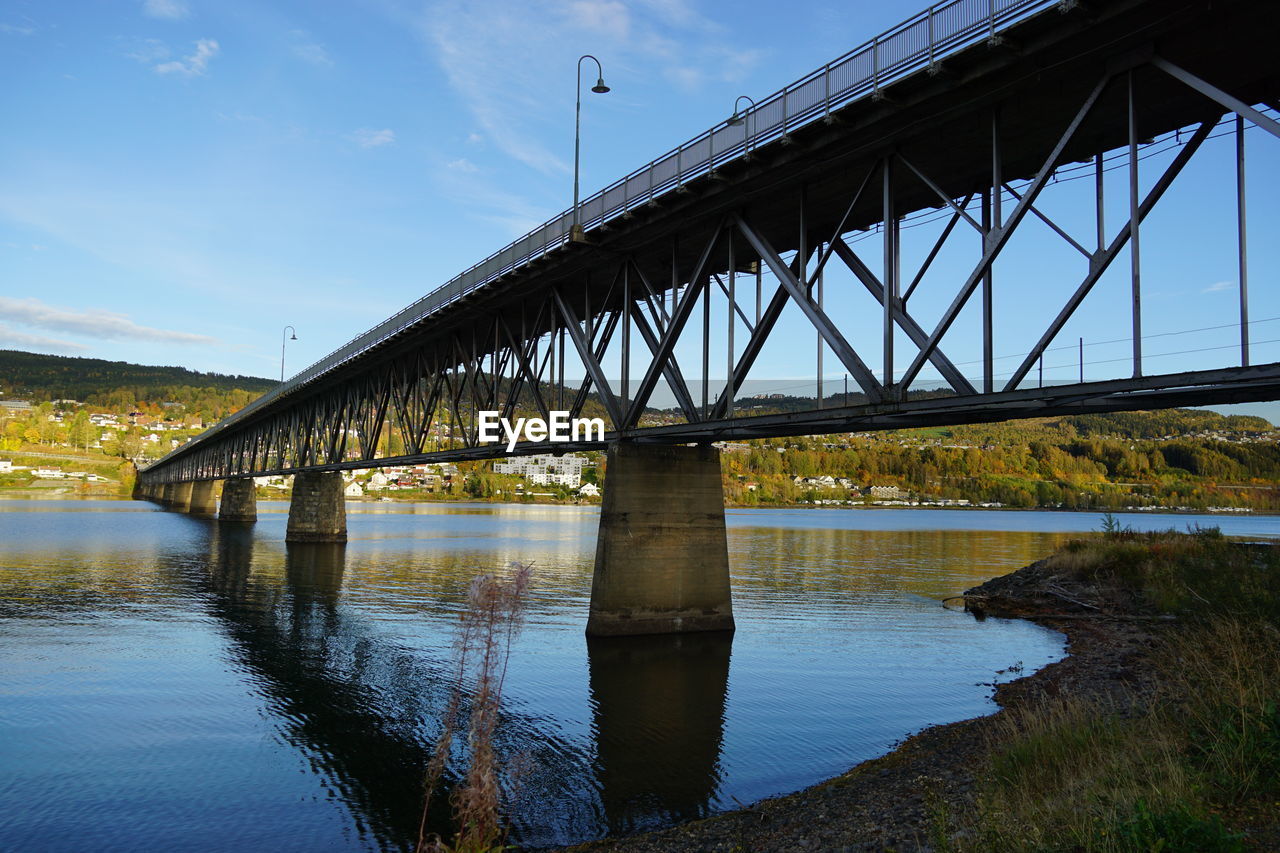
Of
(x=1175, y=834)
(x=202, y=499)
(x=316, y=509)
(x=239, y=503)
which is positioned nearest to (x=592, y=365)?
(x=1175, y=834)

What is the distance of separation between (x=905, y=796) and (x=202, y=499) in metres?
140

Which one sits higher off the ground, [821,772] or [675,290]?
[675,290]

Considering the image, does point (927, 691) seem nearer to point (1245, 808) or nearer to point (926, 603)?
point (1245, 808)

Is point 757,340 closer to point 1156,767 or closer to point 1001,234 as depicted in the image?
point 1001,234

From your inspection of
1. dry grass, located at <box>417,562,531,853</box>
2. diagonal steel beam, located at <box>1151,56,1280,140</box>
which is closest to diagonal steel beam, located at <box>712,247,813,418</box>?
diagonal steel beam, located at <box>1151,56,1280,140</box>

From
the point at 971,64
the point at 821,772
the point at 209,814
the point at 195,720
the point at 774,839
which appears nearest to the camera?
the point at 774,839

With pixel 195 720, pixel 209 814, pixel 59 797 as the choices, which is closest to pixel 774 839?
pixel 209 814

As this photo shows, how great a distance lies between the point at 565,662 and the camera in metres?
26.6

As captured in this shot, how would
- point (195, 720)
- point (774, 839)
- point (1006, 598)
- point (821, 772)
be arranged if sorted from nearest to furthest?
point (774, 839)
point (821, 772)
point (195, 720)
point (1006, 598)

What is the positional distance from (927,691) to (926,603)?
19.1 metres

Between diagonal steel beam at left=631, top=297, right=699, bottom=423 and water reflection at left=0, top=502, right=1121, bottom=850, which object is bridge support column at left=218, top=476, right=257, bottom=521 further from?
diagonal steel beam at left=631, top=297, right=699, bottom=423

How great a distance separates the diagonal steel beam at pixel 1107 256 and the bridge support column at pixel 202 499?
13374 cm

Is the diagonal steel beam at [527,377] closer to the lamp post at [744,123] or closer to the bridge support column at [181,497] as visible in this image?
the lamp post at [744,123]

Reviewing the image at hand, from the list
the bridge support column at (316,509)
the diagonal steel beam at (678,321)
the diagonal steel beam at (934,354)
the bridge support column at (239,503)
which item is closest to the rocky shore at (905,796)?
the diagonal steel beam at (934,354)
